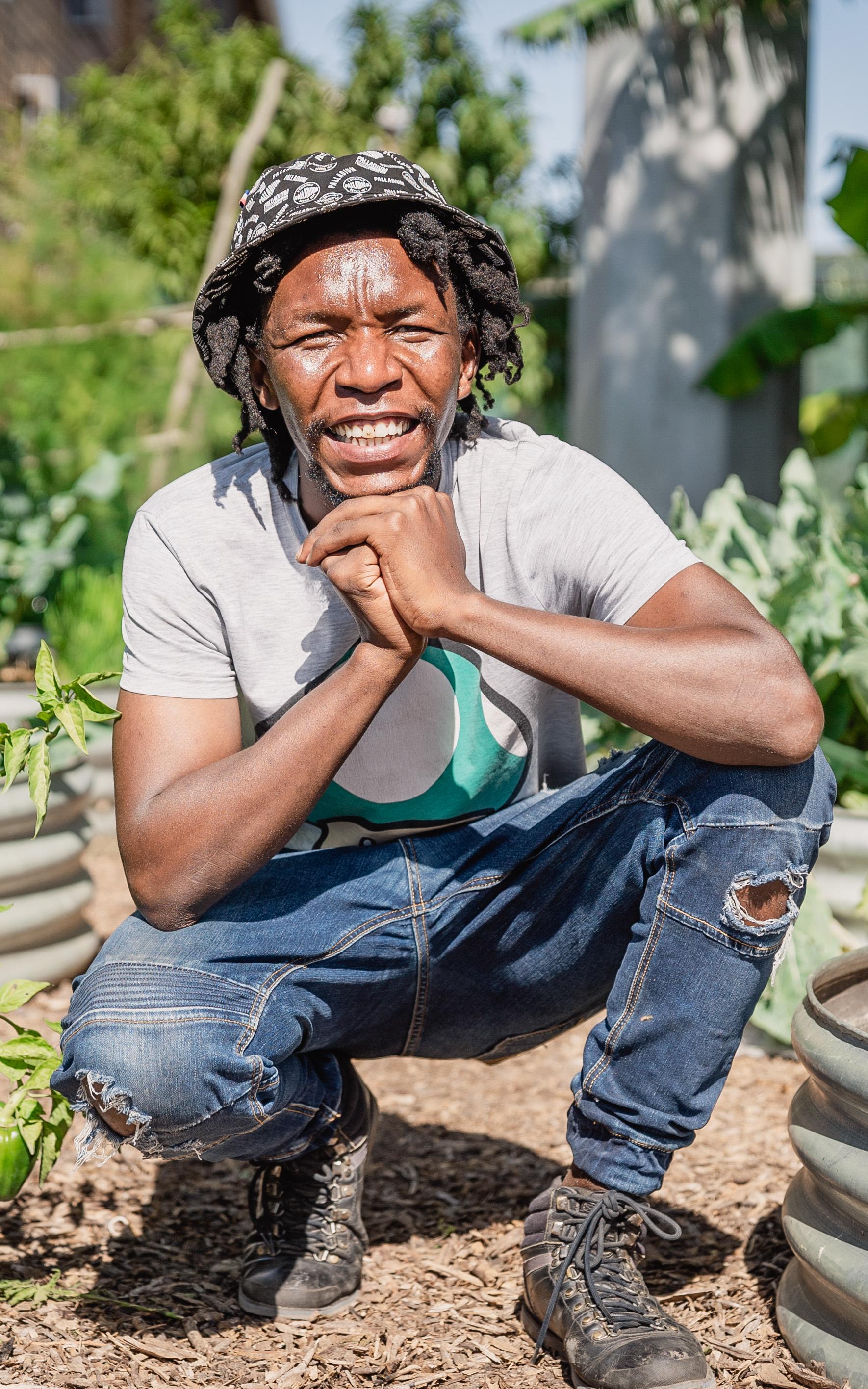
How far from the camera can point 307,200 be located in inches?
73.4

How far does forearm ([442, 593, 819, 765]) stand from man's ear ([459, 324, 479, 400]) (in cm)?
51

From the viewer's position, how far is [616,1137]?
176 cm

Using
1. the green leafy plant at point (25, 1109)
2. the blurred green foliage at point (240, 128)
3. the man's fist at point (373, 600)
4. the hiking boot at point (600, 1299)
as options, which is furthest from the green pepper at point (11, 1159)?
the blurred green foliage at point (240, 128)

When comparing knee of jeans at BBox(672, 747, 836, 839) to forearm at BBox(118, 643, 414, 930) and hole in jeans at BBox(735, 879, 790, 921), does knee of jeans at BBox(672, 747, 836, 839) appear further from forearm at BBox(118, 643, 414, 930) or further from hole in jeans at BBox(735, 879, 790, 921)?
forearm at BBox(118, 643, 414, 930)

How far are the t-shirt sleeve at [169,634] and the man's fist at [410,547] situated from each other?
0.72 ft

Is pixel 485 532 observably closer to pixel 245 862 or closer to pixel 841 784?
pixel 245 862

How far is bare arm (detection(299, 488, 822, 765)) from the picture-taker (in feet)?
5.47

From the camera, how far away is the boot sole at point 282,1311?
1902mm

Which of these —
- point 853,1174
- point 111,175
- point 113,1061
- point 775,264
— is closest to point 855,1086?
point 853,1174

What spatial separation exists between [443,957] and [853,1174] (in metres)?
0.64

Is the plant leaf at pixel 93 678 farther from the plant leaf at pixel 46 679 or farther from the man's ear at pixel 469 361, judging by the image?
the man's ear at pixel 469 361

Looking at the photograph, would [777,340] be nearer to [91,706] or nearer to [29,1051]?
[91,706]


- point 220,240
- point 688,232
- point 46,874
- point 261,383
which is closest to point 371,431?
point 261,383

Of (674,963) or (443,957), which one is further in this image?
(443,957)
